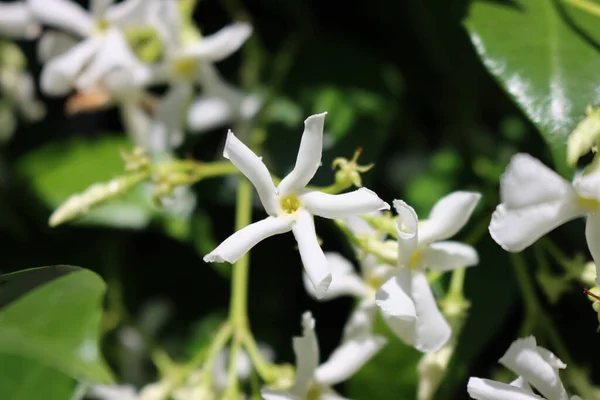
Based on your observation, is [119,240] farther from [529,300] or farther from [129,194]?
[529,300]

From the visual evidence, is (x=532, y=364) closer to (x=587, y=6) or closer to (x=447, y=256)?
(x=447, y=256)

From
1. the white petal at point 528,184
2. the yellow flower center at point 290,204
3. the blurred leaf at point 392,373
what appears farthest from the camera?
the blurred leaf at point 392,373

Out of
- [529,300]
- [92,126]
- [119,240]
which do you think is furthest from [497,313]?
[92,126]

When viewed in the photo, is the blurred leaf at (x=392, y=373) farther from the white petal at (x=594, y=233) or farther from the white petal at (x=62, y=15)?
the white petal at (x=62, y=15)

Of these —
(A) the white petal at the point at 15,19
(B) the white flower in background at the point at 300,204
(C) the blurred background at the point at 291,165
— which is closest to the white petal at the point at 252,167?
(B) the white flower in background at the point at 300,204

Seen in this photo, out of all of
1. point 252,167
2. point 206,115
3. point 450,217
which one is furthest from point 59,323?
point 206,115

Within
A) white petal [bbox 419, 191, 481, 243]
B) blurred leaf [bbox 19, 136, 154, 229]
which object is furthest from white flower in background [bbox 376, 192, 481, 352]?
blurred leaf [bbox 19, 136, 154, 229]
